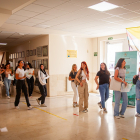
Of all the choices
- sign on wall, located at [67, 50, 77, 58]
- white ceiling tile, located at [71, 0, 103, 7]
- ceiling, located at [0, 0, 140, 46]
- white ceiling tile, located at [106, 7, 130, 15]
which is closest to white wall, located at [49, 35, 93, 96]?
sign on wall, located at [67, 50, 77, 58]

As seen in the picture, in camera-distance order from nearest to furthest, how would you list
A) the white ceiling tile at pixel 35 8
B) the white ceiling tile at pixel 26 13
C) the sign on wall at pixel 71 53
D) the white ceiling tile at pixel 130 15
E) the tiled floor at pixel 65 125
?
the tiled floor at pixel 65 125
the white ceiling tile at pixel 35 8
the white ceiling tile at pixel 26 13
the white ceiling tile at pixel 130 15
the sign on wall at pixel 71 53

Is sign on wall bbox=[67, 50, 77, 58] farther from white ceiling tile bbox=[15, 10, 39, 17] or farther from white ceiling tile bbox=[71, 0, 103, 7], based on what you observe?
white ceiling tile bbox=[71, 0, 103, 7]

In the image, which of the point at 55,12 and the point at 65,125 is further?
the point at 55,12

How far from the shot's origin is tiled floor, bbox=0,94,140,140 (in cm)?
366

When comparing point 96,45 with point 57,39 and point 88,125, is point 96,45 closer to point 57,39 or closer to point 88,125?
point 57,39

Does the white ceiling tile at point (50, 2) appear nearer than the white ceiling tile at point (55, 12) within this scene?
Yes

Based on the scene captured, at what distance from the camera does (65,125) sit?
171 inches

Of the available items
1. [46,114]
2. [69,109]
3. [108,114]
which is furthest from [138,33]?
[46,114]

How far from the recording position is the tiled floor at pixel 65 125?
3.66m

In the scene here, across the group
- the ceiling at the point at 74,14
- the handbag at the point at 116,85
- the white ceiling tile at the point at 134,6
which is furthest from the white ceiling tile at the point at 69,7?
the handbag at the point at 116,85

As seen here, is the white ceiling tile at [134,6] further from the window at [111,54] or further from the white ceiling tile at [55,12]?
the window at [111,54]

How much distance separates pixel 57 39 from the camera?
8.57 metres

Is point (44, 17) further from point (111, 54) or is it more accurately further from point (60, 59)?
point (111, 54)

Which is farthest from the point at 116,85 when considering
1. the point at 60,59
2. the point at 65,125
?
the point at 60,59
